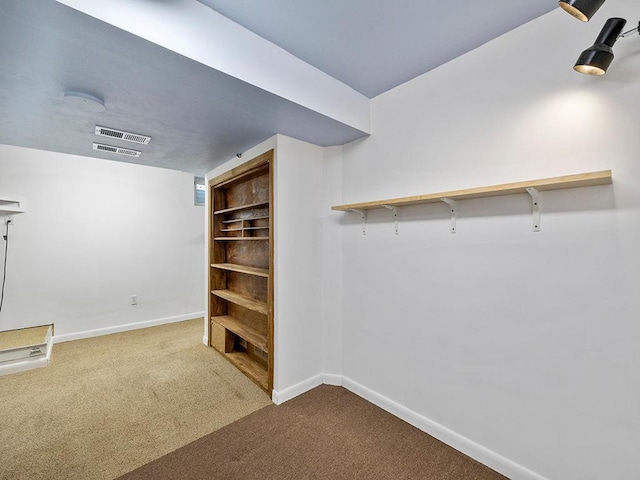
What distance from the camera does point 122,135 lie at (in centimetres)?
251

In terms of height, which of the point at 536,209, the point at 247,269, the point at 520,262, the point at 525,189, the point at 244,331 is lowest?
the point at 244,331

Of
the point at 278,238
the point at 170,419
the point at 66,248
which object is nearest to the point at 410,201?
the point at 278,238

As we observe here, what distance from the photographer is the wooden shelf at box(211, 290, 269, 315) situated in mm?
2689

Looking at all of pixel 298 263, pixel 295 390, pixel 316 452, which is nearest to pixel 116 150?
pixel 298 263

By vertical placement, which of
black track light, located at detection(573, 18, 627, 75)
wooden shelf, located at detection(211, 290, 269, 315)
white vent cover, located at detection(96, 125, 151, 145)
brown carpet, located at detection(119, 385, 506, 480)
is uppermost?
white vent cover, located at detection(96, 125, 151, 145)

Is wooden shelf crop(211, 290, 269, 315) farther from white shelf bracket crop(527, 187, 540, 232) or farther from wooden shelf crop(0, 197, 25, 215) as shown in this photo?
wooden shelf crop(0, 197, 25, 215)

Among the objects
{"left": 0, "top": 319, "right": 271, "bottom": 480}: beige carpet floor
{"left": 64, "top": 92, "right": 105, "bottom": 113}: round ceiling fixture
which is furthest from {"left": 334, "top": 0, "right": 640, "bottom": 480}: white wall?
{"left": 64, "top": 92, "right": 105, "bottom": 113}: round ceiling fixture

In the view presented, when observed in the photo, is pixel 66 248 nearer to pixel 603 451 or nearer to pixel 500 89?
pixel 500 89

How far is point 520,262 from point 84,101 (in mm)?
2859

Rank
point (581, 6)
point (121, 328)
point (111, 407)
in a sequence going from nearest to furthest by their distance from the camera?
1. point (581, 6)
2. point (111, 407)
3. point (121, 328)

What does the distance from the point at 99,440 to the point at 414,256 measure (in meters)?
2.55

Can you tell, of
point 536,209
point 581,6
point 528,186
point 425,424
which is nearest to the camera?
point 581,6

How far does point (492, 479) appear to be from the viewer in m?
1.61

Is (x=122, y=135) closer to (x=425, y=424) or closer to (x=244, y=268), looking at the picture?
(x=244, y=268)
